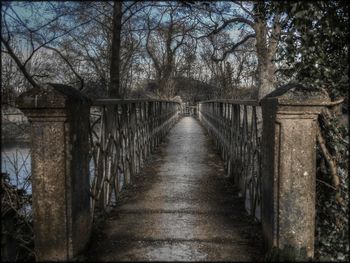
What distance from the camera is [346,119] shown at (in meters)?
3.81

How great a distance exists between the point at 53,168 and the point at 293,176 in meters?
2.03

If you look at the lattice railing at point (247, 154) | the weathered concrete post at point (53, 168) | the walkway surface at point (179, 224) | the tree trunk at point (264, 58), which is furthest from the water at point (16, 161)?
the tree trunk at point (264, 58)

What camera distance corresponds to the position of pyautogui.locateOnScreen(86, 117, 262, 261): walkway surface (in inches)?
154

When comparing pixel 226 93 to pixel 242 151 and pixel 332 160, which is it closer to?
pixel 242 151

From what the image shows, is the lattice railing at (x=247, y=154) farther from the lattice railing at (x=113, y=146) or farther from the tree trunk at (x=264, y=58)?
the tree trunk at (x=264, y=58)

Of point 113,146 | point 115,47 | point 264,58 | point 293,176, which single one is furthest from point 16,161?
point 264,58

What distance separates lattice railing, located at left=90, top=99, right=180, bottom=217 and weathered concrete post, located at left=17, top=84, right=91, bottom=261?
0.86 m

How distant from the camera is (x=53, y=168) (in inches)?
139

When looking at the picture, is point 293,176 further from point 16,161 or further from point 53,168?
point 16,161

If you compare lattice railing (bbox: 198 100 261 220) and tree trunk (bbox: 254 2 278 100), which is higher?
tree trunk (bbox: 254 2 278 100)

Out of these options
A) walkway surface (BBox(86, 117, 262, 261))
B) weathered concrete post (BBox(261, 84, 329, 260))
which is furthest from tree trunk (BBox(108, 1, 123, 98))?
weathered concrete post (BBox(261, 84, 329, 260))

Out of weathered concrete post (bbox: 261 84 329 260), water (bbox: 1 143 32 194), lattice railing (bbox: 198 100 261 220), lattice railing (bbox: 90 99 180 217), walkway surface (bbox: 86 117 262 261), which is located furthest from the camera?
lattice railing (bbox: 198 100 261 220)

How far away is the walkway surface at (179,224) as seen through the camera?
3908mm

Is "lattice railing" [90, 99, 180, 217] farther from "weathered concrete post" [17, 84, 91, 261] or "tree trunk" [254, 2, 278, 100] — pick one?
"tree trunk" [254, 2, 278, 100]
